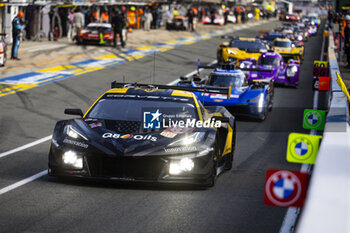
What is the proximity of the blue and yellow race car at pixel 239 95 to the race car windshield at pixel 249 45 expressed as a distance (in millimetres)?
10652

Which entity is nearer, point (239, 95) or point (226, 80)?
point (239, 95)

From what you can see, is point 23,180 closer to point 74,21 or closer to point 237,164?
point 237,164

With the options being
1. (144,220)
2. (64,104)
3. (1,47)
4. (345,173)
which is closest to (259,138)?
(64,104)

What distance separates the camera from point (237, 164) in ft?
38.2

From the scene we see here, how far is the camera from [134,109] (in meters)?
10.4

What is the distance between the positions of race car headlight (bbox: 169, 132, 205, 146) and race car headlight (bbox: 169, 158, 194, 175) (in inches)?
8.9

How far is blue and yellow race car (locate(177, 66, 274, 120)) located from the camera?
17203 mm

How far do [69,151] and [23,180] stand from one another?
2.75 feet

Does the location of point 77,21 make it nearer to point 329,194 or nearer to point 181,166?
point 181,166

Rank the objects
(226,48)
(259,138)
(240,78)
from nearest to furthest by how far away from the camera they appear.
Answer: (259,138) < (240,78) < (226,48)

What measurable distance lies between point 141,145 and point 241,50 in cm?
2075

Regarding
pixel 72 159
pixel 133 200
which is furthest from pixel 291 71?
pixel 133 200

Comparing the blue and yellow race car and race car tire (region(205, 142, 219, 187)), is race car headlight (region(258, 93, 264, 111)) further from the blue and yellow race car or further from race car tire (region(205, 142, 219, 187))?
race car tire (region(205, 142, 219, 187))

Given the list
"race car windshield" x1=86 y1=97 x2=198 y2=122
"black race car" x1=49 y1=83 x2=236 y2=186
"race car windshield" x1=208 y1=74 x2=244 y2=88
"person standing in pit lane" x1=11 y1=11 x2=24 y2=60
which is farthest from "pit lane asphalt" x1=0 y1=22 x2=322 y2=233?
"person standing in pit lane" x1=11 y1=11 x2=24 y2=60
